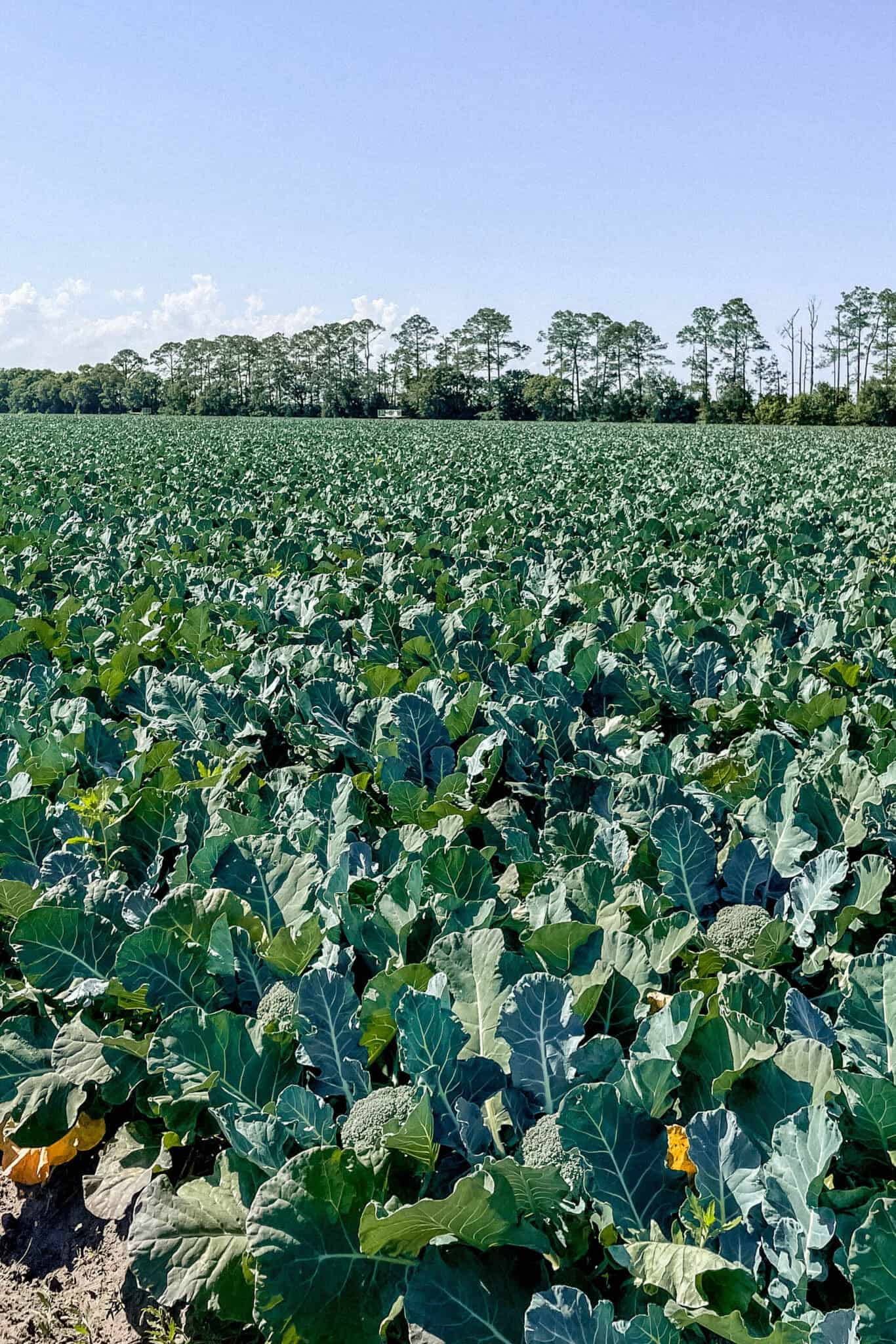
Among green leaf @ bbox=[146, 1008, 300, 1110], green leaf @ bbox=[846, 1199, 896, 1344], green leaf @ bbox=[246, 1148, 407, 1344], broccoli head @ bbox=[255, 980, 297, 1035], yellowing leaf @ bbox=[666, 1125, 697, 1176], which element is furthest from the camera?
broccoli head @ bbox=[255, 980, 297, 1035]

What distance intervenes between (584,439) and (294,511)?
23.4 metres

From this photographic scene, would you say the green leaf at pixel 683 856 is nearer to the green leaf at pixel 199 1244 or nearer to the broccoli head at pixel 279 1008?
the broccoli head at pixel 279 1008

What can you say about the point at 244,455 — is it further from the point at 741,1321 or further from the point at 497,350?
the point at 497,350

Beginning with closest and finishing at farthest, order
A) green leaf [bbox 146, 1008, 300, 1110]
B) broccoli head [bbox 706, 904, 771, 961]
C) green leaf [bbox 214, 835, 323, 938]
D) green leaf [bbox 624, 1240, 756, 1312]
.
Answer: green leaf [bbox 624, 1240, 756, 1312]
green leaf [bbox 146, 1008, 300, 1110]
broccoli head [bbox 706, 904, 771, 961]
green leaf [bbox 214, 835, 323, 938]

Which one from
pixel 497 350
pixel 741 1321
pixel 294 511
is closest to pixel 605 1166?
pixel 741 1321

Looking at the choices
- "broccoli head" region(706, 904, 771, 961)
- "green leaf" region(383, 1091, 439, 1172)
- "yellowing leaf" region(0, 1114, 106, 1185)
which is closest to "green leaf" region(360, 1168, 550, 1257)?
"green leaf" region(383, 1091, 439, 1172)

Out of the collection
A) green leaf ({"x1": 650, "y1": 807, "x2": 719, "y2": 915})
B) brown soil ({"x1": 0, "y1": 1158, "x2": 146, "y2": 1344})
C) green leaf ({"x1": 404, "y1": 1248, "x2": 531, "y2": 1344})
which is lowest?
brown soil ({"x1": 0, "y1": 1158, "x2": 146, "y2": 1344})

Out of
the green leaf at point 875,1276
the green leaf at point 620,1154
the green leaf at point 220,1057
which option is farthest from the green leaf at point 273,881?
the green leaf at point 875,1276

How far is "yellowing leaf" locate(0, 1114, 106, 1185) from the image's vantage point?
84.8 inches

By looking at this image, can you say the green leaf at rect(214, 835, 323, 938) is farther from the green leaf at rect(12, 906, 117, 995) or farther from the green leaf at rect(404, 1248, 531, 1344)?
the green leaf at rect(404, 1248, 531, 1344)

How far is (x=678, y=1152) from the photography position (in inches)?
61.9

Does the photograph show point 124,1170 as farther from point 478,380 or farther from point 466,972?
point 478,380

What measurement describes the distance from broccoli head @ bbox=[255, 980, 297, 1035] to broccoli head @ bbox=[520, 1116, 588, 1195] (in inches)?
23.0

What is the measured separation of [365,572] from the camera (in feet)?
24.2
